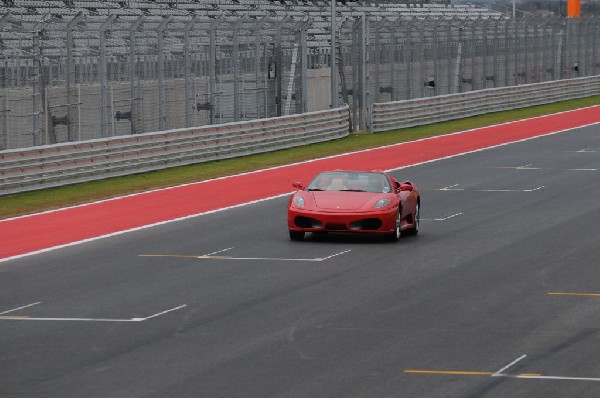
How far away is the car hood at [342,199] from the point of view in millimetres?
22672

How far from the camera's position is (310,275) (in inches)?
750

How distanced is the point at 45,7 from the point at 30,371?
138ft

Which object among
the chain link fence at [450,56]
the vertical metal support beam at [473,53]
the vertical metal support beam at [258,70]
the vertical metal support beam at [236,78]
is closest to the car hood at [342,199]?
the vertical metal support beam at [236,78]

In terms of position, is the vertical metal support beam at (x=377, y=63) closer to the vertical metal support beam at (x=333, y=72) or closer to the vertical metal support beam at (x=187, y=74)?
the vertical metal support beam at (x=333, y=72)

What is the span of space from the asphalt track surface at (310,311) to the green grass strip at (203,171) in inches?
160

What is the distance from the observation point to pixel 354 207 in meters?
22.7

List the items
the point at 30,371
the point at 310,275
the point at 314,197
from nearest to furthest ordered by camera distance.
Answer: the point at 30,371
the point at 310,275
the point at 314,197

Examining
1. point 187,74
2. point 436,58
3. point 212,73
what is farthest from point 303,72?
point 436,58

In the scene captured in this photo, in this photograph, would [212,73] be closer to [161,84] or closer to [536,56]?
[161,84]

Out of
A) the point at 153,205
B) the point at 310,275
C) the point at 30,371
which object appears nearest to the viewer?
the point at 30,371

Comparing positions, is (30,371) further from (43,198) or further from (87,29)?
(87,29)

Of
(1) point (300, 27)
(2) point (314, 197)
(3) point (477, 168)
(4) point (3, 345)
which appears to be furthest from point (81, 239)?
(1) point (300, 27)

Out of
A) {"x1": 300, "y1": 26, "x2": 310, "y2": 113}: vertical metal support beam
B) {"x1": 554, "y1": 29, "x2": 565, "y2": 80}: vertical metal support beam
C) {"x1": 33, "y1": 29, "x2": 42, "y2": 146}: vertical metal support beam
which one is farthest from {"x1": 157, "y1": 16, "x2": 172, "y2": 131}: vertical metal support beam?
{"x1": 554, "y1": 29, "x2": 565, "y2": 80}: vertical metal support beam

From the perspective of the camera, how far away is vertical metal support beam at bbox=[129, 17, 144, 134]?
34.6 m
